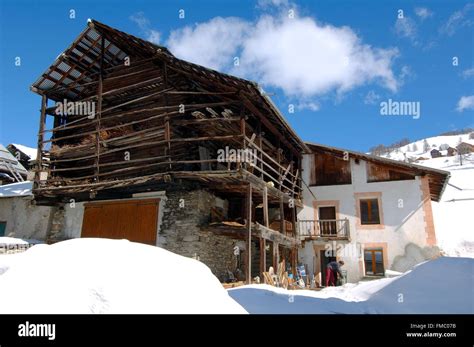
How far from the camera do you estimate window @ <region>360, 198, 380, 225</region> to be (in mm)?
17172

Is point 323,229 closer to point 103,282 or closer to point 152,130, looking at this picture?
point 152,130

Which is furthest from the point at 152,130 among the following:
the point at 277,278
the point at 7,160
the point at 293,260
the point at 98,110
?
the point at 7,160

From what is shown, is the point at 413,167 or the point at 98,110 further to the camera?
the point at 413,167

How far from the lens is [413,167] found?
54.0 ft

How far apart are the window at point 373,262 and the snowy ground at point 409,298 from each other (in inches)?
339

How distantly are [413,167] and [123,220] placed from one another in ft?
41.1

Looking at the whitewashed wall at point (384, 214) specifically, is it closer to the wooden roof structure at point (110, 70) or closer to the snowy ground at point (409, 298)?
the wooden roof structure at point (110, 70)

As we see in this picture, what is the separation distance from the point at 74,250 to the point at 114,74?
12425mm

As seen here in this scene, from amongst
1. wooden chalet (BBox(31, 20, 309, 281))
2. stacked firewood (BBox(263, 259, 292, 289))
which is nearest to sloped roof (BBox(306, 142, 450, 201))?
wooden chalet (BBox(31, 20, 309, 281))

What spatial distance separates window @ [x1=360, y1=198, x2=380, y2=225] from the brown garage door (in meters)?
9.73

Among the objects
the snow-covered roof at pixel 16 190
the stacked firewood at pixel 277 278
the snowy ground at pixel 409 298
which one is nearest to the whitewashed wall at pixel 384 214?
the stacked firewood at pixel 277 278

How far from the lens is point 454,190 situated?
35781mm

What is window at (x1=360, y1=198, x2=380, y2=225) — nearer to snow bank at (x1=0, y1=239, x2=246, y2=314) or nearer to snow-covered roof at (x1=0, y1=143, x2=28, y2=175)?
snow bank at (x1=0, y1=239, x2=246, y2=314)
